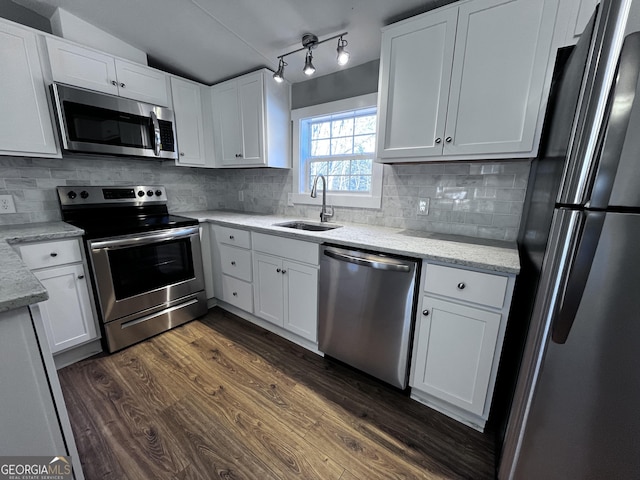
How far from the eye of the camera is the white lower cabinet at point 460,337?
124 centimetres

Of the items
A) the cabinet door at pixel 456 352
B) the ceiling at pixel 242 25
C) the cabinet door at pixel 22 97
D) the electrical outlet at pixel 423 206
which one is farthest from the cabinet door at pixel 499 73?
the cabinet door at pixel 22 97

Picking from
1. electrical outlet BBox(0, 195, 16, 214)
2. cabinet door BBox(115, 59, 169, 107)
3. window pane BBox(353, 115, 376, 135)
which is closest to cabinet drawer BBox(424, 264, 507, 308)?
window pane BBox(353, 115, 376, 135)

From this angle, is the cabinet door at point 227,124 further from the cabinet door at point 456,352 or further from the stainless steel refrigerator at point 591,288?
the stainless steel refrigerator at point 591,288

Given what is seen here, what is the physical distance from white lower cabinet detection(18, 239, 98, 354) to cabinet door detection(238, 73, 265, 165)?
152 centimetres

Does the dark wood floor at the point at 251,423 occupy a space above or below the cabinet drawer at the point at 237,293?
below

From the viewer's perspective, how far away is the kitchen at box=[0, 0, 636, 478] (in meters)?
1.62

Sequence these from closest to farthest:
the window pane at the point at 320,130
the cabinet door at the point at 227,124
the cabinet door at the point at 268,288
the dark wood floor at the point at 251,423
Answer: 1. the dark wood floor at the point at 251,423
2. the cabinet door at the point at 268,288
3. the window pane at the point at 320,130
4. the cabinet door at the point at 227,124

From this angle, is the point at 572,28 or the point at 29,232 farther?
the point at 29,232

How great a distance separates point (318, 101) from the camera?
2.38 meters

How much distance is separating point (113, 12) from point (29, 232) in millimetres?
1689

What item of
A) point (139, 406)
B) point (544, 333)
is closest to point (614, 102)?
point (544, 333)

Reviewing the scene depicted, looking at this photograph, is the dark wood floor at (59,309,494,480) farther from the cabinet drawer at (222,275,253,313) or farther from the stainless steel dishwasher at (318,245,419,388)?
the cabinet drawer at (222,275,253,313)

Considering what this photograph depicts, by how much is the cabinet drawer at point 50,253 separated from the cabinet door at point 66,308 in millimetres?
45

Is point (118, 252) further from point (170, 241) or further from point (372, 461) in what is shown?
point (372, 461)
